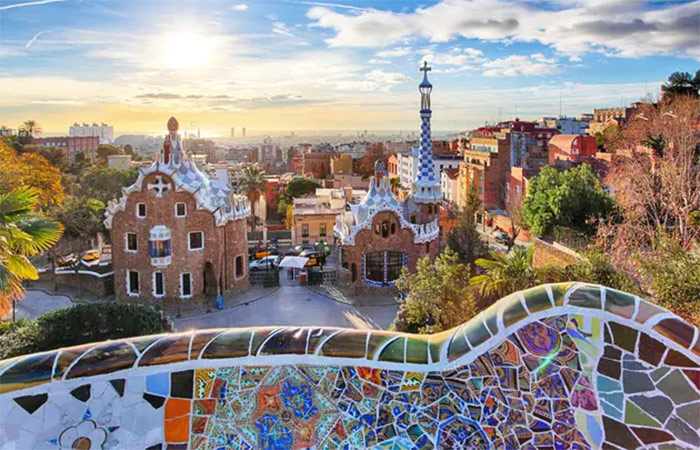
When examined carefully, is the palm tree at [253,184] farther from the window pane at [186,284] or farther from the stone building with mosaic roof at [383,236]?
the window pane at [186,284]

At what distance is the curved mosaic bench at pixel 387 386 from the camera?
4.16 metres

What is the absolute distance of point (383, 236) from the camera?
70.7 ft

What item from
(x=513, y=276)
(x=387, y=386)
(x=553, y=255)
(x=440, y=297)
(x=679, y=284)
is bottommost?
(x=553, y=255)

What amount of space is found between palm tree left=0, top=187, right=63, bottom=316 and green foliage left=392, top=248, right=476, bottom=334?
7.94 m

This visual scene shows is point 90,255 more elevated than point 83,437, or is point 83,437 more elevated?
point 83,437

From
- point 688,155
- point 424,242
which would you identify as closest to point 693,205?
point 688,155

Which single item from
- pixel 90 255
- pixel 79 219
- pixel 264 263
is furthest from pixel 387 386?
pixel 90 255

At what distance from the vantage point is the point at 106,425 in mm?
4363

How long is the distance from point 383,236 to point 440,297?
8.80 m

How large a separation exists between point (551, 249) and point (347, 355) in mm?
16127

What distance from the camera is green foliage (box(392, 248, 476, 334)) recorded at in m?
12.5

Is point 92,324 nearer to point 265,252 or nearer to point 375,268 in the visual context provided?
point 375,268

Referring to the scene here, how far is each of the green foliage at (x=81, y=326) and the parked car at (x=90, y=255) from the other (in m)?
14.2

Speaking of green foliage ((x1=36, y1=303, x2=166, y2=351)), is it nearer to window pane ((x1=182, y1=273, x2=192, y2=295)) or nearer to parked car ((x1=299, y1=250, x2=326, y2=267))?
window pane ((x1=182, y1=273, x2=192, y2=295))
